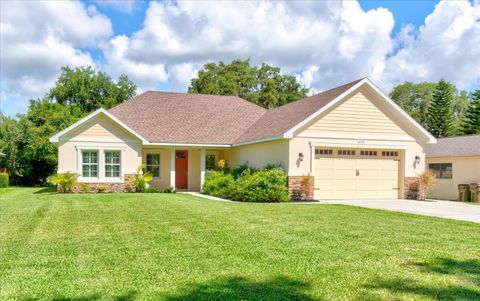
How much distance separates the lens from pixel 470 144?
2212 cm

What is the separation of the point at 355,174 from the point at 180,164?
32.9 feet

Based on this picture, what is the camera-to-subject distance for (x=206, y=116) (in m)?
24.9

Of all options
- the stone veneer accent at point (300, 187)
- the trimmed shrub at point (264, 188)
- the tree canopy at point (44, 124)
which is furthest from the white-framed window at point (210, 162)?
the tree canopy at point (44, 124)

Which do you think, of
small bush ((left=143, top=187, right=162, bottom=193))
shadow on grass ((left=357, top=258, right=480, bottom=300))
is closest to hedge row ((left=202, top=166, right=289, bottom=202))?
small bush ((left=143, top=187, right=162, bottom=193))

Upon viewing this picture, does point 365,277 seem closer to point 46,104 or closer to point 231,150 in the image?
point 231,150

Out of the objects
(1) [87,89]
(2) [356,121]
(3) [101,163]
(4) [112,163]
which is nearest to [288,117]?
(2) [356,121]

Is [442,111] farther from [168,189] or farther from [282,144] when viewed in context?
[168,189]

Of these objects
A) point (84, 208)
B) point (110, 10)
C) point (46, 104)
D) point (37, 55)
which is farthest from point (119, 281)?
point (46, 104)

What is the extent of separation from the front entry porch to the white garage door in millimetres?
6778

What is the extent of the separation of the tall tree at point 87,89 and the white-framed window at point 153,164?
18995 mm

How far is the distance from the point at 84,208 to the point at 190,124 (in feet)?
38.0

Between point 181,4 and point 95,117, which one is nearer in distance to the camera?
point 181,4

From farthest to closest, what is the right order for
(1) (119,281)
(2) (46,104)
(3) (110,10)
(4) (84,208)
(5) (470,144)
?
(2) (46,104), (5) (470,144), (3) (110,10), (4) (84,208), (1) (119,281)

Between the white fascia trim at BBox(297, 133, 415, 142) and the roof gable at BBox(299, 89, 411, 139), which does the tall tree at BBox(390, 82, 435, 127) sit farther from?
the roof gable at BBox(299, 89, 411, 139)
